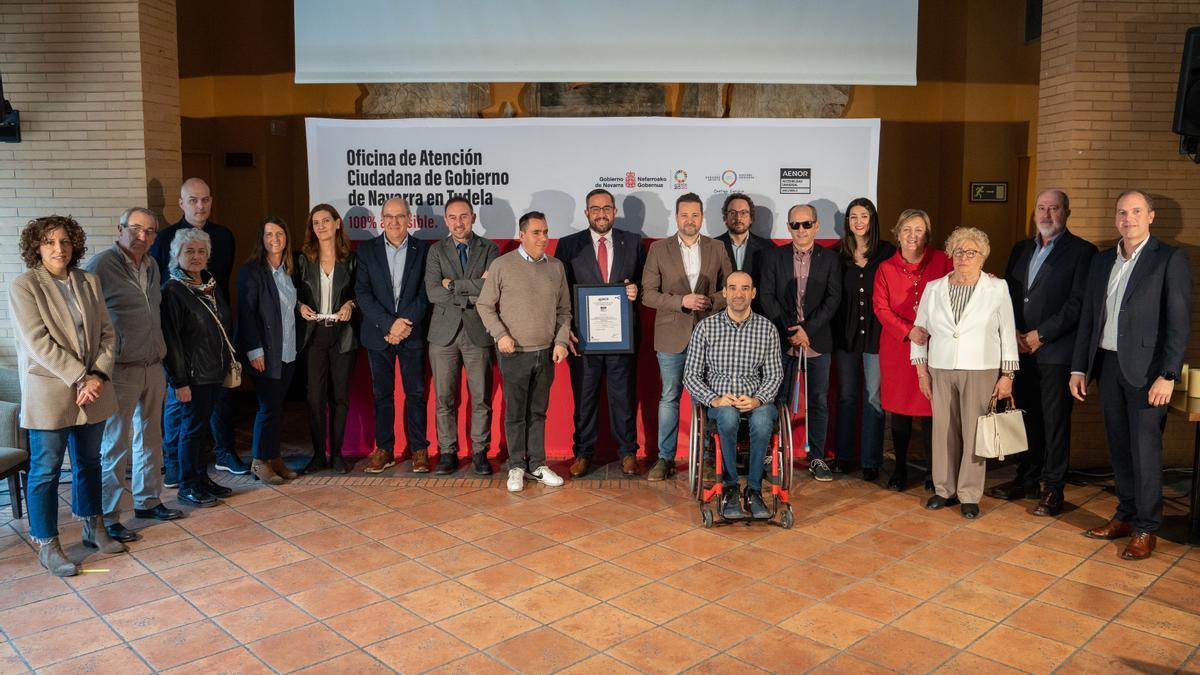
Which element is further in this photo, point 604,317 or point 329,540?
point 604,317

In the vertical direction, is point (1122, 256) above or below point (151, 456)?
above

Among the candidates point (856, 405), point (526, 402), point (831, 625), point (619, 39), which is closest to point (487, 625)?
point (831, 625)

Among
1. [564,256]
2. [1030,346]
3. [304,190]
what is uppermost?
[304,190]

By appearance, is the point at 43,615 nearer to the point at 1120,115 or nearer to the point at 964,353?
the point at 964,353

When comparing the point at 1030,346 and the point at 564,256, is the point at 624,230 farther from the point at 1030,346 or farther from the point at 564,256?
the point at 1030,346

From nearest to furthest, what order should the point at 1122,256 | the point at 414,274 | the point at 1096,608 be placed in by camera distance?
the point at 1096,608
the point at 1122,256
the point at 414,274

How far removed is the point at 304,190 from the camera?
9.12 m

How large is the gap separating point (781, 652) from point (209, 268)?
4.34 meters

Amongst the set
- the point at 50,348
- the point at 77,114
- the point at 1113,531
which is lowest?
the point at 1113,531

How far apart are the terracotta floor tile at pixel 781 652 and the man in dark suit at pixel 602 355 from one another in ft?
8.08

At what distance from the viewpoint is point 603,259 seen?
20.1 ft

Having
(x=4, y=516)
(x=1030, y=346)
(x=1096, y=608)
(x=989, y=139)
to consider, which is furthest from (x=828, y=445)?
(x=4, y=516)

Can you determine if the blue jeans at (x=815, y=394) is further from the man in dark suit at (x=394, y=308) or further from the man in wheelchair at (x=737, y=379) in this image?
the man in dark suit at (x=394, y=308)

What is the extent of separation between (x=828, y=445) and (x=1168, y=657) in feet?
10.4
